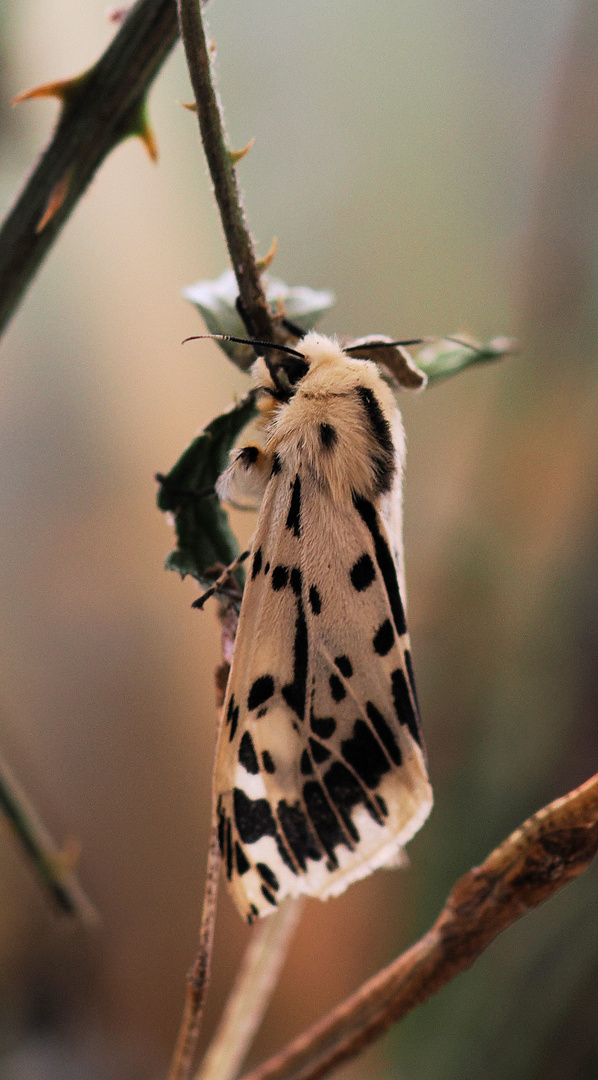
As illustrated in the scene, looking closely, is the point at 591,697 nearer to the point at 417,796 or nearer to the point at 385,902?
the point at 385,902

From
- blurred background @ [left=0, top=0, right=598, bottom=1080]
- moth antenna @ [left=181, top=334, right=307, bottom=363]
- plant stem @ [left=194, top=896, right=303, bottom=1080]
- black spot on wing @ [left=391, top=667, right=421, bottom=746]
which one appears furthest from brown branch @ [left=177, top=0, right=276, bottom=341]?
blurred background @ [left=0, top=0, right=598, bottom=1080]

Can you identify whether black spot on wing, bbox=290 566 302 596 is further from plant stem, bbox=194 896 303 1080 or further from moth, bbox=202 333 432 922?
plant stem, bbox=194 896 303 1080

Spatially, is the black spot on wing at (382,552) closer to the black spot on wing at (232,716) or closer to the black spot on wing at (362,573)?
the black spot on wing at (362,573)

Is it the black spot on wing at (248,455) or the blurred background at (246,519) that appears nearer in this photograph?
the black spot on wing at (248,455)

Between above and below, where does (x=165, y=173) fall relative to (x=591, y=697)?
above

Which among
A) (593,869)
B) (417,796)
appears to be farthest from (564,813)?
(593,869)

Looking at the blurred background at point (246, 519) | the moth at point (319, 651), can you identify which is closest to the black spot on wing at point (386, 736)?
the moth at point (319, 651)
